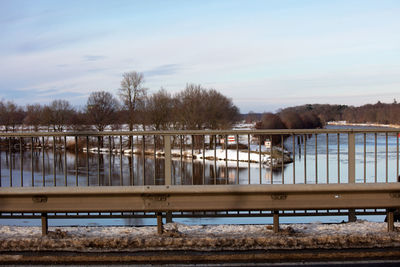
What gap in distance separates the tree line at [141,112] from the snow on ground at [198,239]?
4882 centimetres

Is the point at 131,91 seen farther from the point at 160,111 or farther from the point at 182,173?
the point at 182,173

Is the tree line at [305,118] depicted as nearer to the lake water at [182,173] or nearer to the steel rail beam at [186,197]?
the lake water at [182,173]

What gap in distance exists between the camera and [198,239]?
5.77m

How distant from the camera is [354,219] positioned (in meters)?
7.25

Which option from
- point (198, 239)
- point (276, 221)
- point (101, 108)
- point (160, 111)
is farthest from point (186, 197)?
point (101, 108)

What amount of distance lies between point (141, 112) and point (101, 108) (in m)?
13.8

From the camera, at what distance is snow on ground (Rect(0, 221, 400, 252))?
18.4ft

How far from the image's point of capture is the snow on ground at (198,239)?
5.60 meters

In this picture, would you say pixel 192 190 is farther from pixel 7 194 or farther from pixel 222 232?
pixel 7 194

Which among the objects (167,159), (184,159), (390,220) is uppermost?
(167,159)

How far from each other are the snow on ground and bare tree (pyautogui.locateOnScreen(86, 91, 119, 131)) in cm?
7006

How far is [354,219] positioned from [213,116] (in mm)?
59625

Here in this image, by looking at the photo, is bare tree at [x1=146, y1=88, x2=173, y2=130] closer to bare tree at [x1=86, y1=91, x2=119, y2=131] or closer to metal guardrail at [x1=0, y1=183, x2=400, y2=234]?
bare tree at [x1=86, y1=91, x2=119, y2=131]

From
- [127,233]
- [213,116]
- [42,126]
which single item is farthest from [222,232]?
[42,126]
